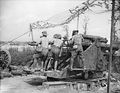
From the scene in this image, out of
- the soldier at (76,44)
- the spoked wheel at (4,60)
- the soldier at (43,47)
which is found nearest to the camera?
the soldier at (76,44)

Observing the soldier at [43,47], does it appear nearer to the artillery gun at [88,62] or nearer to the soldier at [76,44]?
the artillery gun at [88,62]

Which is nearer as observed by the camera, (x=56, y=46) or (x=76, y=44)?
(x=76, y=44)

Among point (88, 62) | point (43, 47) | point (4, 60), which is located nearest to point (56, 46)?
point (43, 47)

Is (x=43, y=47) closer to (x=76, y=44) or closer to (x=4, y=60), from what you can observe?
(x=76, y=44)

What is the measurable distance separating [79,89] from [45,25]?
9.20ft

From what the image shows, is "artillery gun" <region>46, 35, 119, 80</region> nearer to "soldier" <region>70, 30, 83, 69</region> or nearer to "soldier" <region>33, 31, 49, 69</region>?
"soldier" <region>70, 30, 83, 69</region>

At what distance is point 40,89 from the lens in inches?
322

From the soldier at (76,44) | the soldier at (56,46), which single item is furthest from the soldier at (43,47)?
the soldier at (76,44)

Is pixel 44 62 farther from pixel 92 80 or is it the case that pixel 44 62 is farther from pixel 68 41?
pixel 92 80

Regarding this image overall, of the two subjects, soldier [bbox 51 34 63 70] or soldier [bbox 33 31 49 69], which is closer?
soldier [bbox 51 34 63 70]

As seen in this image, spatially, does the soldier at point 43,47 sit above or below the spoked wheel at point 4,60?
above

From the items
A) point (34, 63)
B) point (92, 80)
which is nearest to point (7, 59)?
point (34, 63)

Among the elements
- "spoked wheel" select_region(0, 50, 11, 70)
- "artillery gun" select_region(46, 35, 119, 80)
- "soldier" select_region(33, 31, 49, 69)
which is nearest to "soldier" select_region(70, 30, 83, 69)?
"artillery gun" select_region(46, 35, 119, 80)

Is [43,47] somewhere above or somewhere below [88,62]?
above
